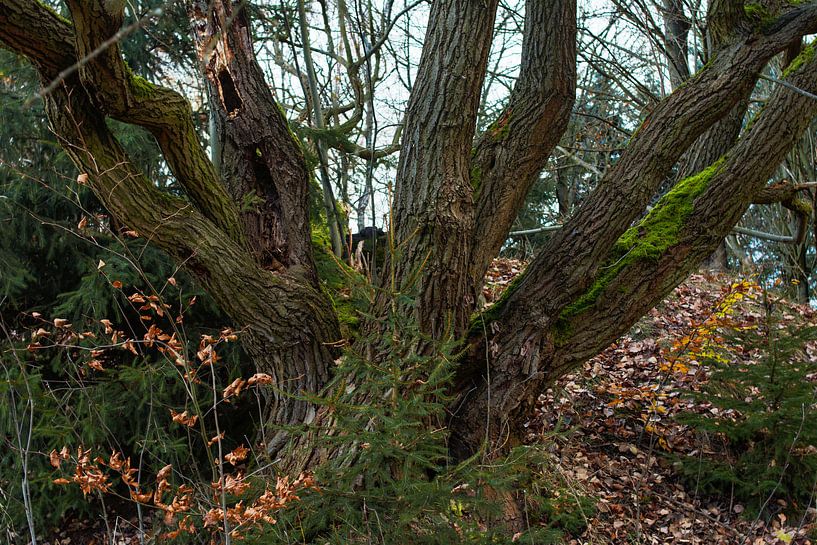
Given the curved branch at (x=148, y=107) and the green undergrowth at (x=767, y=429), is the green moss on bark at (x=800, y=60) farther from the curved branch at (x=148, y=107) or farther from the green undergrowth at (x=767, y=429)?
the curved branch at (x=148, y=107)

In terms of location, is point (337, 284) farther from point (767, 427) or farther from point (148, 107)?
point (767, 427)

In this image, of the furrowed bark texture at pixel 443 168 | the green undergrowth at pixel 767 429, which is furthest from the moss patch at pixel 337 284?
the green undergrowth at pixel 767 429

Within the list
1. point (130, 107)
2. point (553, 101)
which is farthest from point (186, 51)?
point (553, 101)

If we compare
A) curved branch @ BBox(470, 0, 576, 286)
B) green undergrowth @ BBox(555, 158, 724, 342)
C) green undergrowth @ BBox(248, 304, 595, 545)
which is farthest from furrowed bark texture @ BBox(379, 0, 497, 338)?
green undergrowth @ BBox(555, 158, 724, 342)

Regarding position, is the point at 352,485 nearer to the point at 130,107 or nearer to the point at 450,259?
the point at 450,259

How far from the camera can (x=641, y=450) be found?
17.7 ft

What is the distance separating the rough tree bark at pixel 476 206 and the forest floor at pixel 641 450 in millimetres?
763

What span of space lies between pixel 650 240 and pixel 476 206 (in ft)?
3.91

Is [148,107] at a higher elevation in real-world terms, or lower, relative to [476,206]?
higher

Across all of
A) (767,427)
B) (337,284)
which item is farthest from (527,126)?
(767,427)

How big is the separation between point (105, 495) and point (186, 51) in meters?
4.35

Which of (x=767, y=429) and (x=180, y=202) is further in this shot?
(x=767, y=429)

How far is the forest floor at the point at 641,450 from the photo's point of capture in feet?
15.1

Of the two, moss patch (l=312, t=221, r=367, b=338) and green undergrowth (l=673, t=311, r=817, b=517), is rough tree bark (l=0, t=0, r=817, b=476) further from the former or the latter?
green undergrowth (l=673, t=311, r=817, b=517)
